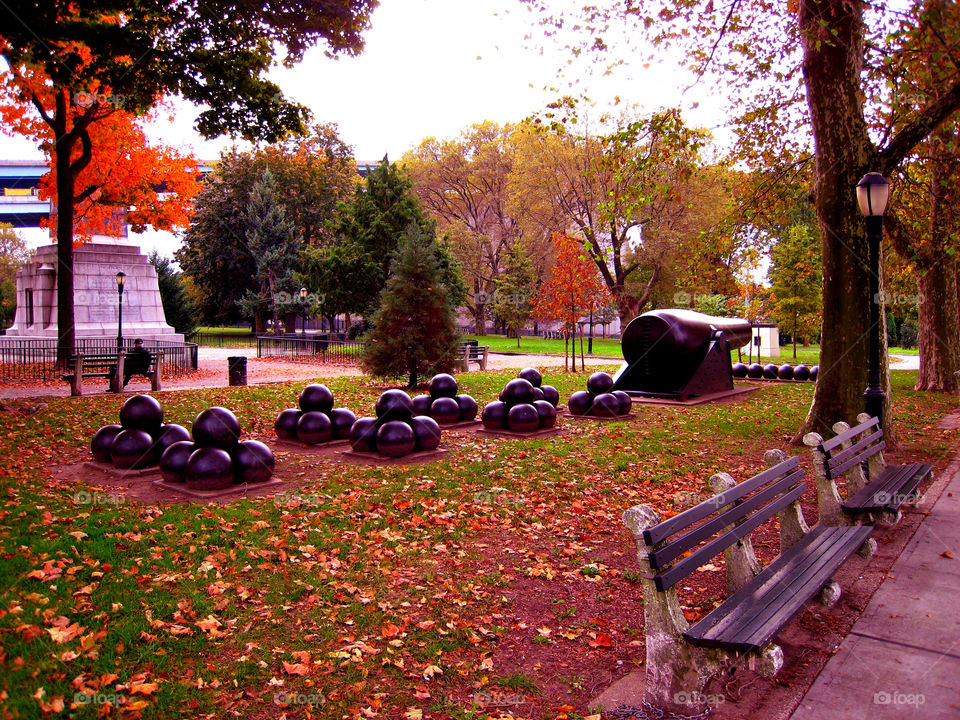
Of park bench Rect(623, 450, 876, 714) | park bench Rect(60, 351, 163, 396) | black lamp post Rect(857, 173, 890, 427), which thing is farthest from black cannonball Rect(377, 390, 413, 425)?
park bench Rect(60, 351, 163, 396)

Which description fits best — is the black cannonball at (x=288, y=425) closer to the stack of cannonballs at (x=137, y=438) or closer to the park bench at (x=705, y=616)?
the stack of cannonballs at (x=137, y=438)

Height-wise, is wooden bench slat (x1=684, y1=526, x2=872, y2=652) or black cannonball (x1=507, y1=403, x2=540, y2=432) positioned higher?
black cannonball (x1=507, y1=403, x2=540, y2=432)

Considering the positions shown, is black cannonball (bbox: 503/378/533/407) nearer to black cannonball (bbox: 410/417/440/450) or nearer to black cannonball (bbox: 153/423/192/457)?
black cannonball (bbox: 410/417/440/450)

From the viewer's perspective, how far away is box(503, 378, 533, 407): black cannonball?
12742 millimetres

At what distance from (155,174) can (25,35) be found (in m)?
13.4

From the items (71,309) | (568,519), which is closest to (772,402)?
(568,519)

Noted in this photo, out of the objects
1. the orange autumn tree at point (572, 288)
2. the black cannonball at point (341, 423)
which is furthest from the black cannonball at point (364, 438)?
the orange autumn tree at point (572, 288)

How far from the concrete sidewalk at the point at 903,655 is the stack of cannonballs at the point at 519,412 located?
6925 mm

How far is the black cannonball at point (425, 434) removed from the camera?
1016 cm

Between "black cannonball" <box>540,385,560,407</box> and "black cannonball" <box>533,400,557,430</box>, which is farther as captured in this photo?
"black cannonball" <box>540,385,560,407</box>
